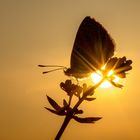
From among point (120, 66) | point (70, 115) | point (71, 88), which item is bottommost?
point (70, 115)

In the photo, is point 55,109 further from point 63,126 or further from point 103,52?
point 103,52

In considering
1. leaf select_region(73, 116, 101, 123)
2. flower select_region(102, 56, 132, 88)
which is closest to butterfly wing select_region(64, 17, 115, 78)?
flower select_region(102, 56, 132, 88)

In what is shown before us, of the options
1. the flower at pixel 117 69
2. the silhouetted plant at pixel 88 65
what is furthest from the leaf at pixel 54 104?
the flower at pixel 117 69

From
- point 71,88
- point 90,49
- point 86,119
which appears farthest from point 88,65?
point 86,119

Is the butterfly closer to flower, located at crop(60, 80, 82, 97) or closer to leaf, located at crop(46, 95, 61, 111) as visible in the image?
flower, located at crop(60, 80, 82, 97)

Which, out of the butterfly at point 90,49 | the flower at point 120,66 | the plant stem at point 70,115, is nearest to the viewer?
the plant stem at point 70,115

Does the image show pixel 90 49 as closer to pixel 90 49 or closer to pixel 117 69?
pixel 90 49

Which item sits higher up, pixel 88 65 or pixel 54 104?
pixel 88 65

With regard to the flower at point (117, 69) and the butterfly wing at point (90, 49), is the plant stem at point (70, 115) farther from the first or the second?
the butterfly wing at point (90, 49)

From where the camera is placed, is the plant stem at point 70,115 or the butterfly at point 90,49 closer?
the plant stem at point 70,115
